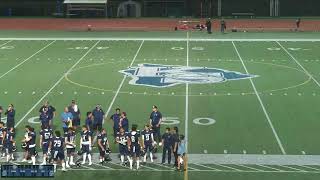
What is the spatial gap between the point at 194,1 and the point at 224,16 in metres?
3.34

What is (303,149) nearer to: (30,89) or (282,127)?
(282,127)

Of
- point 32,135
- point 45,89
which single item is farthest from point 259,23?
point 32,135

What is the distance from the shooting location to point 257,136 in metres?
18.7

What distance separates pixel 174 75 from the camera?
92.4 ft

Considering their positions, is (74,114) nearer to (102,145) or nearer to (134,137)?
(102,145)

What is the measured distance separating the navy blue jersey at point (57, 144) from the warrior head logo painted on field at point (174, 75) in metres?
10.8

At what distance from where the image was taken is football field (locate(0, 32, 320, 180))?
643 inches

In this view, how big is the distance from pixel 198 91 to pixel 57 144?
1044 centimetres

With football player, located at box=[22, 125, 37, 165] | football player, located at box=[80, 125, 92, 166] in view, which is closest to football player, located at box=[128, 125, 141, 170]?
football player, located at box=[80, 125, 92, 166]

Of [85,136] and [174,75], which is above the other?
[85,136]

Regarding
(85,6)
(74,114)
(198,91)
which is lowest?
(198,91)

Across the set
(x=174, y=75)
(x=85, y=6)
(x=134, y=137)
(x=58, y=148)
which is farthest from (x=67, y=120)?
(x=85, y=6)

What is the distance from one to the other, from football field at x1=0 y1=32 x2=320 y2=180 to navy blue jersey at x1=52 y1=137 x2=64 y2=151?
2.24 ft

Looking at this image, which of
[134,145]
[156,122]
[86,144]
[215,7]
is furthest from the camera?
[215,7]
